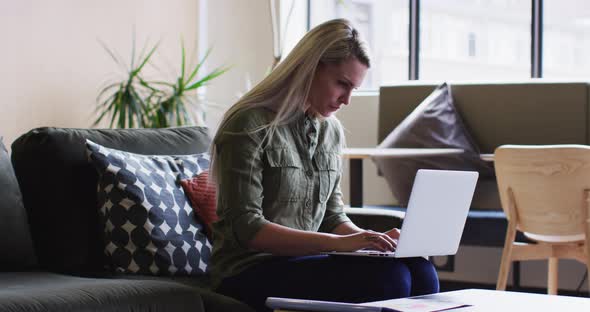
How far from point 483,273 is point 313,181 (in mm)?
2773

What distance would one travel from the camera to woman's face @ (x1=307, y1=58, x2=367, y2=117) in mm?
2016

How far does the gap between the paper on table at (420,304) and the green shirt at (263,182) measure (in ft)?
1.47

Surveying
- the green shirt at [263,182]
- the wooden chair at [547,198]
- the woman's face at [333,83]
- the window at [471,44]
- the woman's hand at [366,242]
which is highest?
the window at [471,44]

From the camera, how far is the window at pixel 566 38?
523cm

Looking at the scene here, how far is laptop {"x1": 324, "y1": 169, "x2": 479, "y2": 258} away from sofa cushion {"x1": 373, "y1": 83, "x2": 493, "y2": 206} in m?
2.56

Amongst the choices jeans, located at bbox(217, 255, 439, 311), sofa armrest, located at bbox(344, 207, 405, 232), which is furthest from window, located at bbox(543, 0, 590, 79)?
jeans, located at bbox(217, 255, 439, 311)

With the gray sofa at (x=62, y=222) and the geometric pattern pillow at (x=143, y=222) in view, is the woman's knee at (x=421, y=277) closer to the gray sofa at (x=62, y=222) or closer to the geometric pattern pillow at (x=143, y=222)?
the gray sofa at (x=62, y=222)

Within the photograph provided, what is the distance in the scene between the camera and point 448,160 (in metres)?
4.43

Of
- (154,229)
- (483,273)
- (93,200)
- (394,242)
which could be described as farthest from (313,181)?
(483,273)

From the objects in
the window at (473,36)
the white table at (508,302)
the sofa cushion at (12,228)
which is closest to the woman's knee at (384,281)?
the white table at (508,302)

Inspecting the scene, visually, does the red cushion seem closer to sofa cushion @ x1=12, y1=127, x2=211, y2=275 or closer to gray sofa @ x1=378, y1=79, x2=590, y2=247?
sofa cushion @ x1=12, y1=127, x2=211, y2=275

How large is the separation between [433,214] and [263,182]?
1.46 ft

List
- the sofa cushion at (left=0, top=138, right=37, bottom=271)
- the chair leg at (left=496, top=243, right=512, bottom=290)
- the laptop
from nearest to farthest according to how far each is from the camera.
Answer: the laptop
the sofa cushion at (left=0, top=138, right=37, bottom=271)
the chair leg at (left=496, top=243, right=512, bottom=290)

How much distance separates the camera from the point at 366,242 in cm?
180
